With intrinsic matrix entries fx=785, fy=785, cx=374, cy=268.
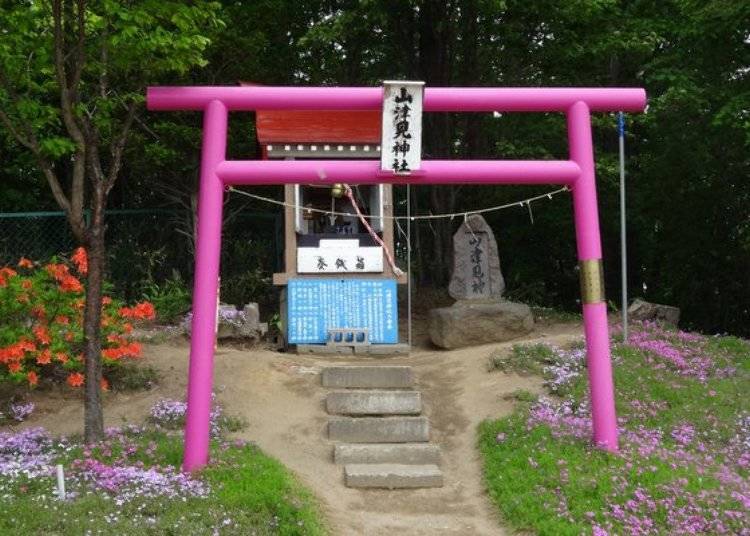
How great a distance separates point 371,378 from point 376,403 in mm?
780

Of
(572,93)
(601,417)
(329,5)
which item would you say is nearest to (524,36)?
(329,5)

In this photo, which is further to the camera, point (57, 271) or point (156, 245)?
point (156, 245)

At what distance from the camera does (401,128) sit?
727 centimetres

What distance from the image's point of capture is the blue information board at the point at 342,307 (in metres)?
11.7

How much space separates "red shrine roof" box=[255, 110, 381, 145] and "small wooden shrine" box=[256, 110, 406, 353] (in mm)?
15

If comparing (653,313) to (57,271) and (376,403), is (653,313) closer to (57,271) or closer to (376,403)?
(376,403)

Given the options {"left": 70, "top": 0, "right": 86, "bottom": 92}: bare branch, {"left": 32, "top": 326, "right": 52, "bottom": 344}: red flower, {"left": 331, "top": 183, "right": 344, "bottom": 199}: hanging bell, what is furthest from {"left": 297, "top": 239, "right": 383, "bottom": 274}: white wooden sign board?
{"left": 70, "top": 0, "right": 86, "bottom": 92}: bare branch

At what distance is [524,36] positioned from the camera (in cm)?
1566

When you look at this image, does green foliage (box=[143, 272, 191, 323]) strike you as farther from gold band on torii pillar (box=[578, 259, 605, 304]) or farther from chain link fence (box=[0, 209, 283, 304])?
gold band on torii pillar (box=[578, 259, 605, 304])

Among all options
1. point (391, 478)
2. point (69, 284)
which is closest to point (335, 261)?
point (69, 284)

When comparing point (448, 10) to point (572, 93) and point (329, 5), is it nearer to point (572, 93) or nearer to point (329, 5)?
point (329, 5)

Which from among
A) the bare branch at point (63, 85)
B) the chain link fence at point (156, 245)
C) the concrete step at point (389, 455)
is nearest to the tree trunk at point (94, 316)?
the bare branch at point (63, 85)

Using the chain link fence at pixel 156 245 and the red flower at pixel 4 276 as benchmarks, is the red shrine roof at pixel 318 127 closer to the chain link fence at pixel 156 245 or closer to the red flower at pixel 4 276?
the chain link fence at pixel 156 245

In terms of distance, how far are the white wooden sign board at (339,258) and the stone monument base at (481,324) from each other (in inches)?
62.1
